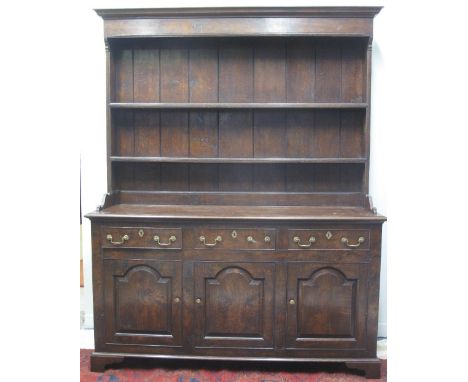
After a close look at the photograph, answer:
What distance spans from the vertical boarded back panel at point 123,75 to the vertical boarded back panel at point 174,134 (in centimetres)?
25

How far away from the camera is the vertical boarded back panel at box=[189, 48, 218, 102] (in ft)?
8.25

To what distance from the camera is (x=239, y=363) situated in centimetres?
237

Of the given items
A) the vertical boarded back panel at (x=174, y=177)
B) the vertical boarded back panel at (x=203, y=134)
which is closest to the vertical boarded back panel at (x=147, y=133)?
the vertical boarded back panel at (x=174, y=177)

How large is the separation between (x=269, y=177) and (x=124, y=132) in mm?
961

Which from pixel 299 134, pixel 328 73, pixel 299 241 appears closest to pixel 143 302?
pixel 299 241

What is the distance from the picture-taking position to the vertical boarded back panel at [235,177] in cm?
257

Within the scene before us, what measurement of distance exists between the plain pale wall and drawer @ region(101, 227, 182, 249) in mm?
507

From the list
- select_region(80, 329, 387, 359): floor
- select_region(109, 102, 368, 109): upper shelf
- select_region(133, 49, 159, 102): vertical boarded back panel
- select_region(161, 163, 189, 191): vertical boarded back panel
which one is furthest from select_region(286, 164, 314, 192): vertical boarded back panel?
select_region(80, 329, 387, 359): floor

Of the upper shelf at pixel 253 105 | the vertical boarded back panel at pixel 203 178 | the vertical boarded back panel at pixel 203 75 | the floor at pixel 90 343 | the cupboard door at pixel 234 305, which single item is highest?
the vertical boarded back panel at pixel 203 75

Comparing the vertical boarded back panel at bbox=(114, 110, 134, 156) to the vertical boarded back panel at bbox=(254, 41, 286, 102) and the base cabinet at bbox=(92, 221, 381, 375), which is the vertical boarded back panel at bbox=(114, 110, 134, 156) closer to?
the base cabinet at bbox=(92, 221, 381, 375)

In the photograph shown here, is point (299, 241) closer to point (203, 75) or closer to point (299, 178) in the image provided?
point (299, 178)

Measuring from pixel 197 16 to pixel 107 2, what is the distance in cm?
71

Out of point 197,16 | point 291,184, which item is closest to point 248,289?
A: point 291,184

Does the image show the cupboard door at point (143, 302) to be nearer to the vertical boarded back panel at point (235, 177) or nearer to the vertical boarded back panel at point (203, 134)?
the vertical boarded back panel at point (235, 177)
